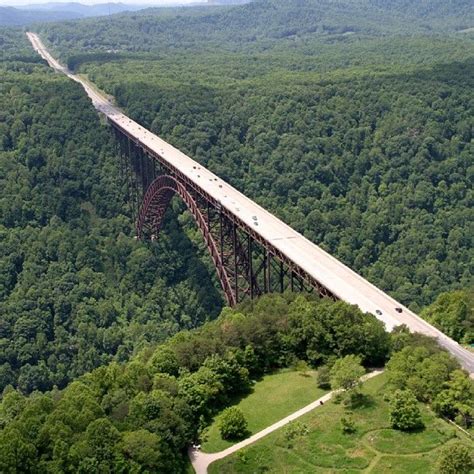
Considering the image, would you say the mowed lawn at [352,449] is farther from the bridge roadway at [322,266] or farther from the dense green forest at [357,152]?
the dense green forest at [357,152]

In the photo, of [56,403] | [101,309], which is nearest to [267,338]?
[56,403]

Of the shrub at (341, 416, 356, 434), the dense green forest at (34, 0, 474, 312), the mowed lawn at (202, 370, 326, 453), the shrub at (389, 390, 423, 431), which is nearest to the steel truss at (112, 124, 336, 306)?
the mowed lawn at (202, 370, 326, 453)

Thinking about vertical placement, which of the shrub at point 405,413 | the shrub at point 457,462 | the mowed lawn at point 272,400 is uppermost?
the shrub at point 457,462

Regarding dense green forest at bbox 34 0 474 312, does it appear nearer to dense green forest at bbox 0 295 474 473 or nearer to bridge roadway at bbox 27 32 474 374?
bridge roadway at bbox 27 32 474 374

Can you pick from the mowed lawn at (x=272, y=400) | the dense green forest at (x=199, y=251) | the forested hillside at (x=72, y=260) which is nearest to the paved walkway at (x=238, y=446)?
the mowed lawn at (x=272, y=400)

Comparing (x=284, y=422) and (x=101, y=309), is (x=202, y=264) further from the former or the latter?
(x=284, y=422)

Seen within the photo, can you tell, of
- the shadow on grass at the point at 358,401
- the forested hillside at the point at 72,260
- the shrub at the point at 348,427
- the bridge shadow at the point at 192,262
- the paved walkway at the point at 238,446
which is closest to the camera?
the paved walkway at the point at 238,446
